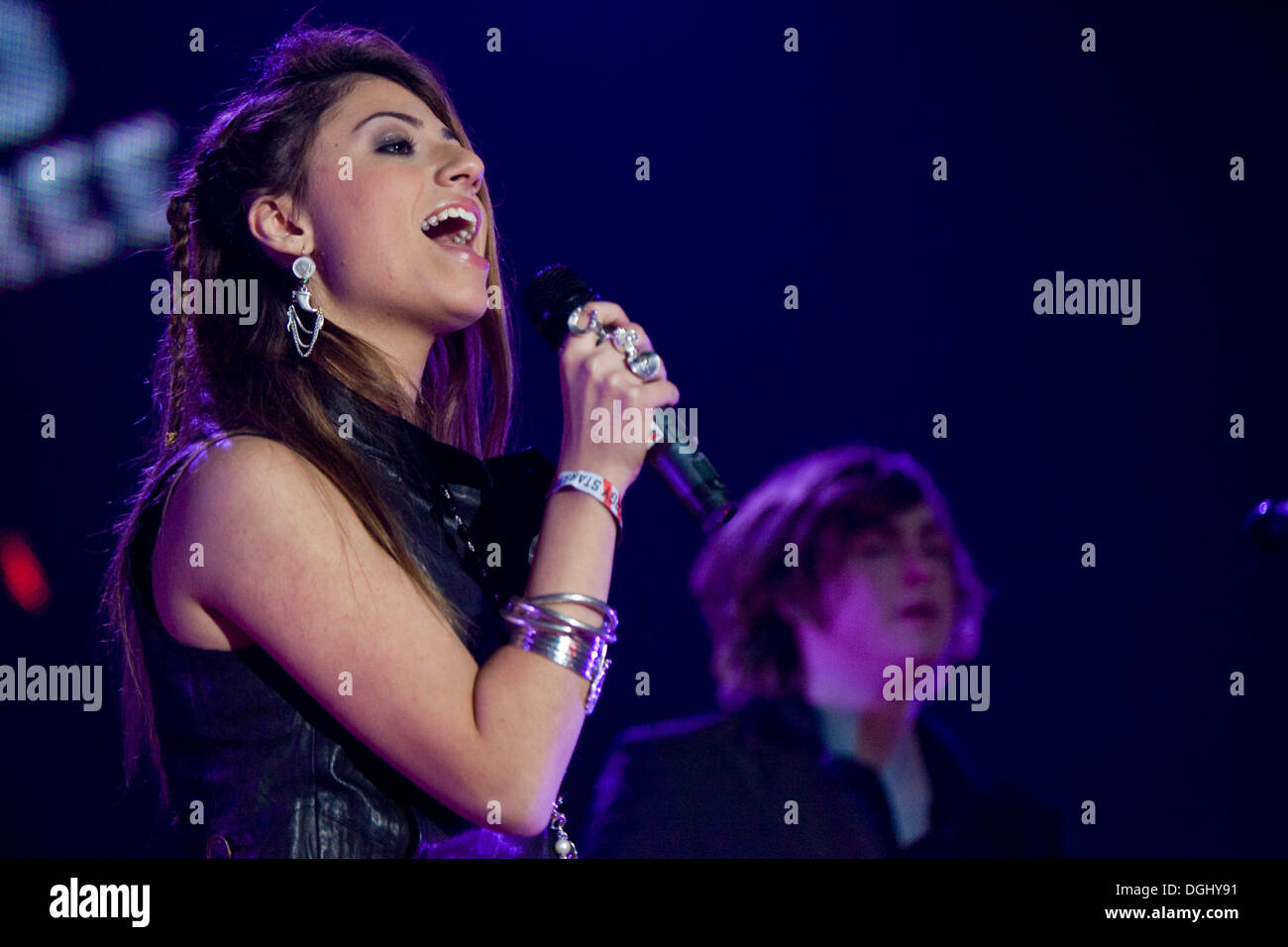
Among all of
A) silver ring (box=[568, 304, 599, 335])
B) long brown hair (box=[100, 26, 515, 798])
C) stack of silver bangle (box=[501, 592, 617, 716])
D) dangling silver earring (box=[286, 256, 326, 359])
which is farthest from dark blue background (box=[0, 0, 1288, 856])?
stack of silver bangle (box=[501, 592, 617, 716])

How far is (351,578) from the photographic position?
40.6 inches

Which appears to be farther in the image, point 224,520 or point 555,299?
point 555,299

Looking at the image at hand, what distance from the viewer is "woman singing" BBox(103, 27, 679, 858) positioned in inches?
40.2

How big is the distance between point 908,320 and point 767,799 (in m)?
1.08

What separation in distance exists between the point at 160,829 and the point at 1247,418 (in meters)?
2.33

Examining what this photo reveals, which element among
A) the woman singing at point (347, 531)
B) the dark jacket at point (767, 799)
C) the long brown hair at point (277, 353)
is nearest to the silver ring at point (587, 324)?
the woman singing at point (347, 531)

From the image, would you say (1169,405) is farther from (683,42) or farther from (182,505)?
(182,505)

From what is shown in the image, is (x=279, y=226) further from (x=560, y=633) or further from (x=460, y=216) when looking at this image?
(x=560, y=633)

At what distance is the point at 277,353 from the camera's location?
1.28 m

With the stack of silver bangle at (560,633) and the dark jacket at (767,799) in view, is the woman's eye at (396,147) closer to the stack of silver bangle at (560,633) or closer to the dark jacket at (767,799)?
the stack of silver bangle at (560,633)

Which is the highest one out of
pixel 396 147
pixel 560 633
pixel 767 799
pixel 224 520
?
pixel 396 147

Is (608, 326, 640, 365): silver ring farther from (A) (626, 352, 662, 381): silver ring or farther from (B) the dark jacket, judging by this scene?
(B) the dark jacket

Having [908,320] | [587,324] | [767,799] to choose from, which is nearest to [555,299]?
[587,324]

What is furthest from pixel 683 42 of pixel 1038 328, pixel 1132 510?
pixel 1132 510
